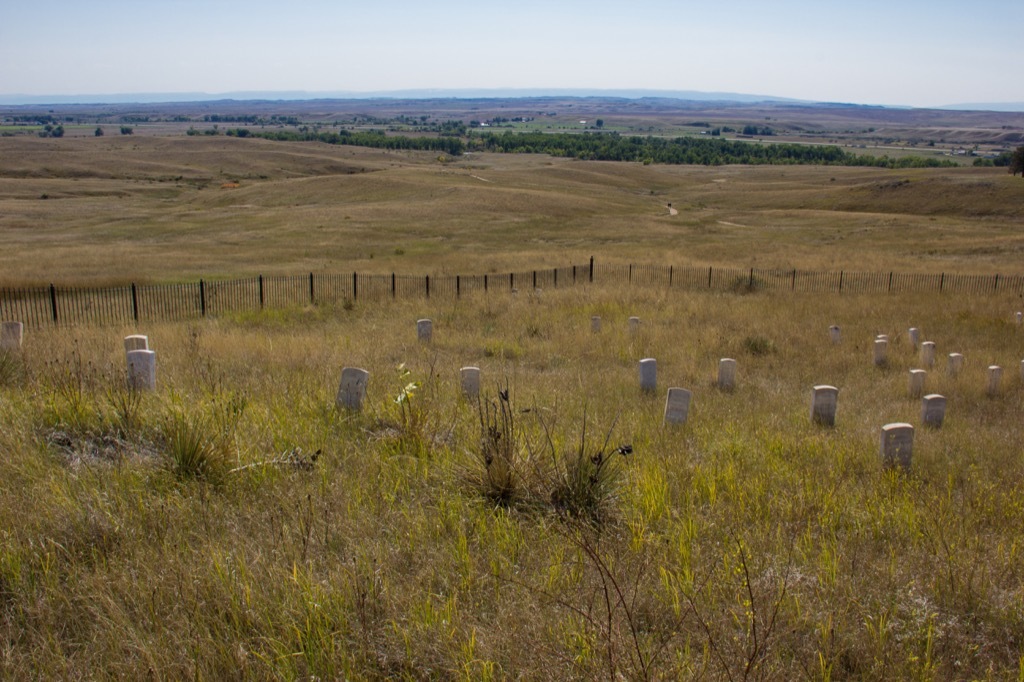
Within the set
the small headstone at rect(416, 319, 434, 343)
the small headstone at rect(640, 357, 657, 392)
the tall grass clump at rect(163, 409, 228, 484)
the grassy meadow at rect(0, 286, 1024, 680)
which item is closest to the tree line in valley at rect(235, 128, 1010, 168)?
the small headstone at rect(416, 319, 434, 343)

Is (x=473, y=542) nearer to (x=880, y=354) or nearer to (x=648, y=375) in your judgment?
(x=648, y=375)

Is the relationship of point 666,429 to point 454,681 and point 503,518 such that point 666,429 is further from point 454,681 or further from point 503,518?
point 454,681

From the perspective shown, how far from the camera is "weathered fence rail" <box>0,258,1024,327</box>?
71.9ft

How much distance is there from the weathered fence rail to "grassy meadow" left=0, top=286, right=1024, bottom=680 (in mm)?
13865

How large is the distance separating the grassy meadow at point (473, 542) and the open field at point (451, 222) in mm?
26929

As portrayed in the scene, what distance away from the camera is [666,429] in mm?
7938

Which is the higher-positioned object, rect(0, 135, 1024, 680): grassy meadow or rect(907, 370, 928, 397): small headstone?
rect(0, 135, 1024, 680): grassy meadow

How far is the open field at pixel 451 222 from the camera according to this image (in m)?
38.2

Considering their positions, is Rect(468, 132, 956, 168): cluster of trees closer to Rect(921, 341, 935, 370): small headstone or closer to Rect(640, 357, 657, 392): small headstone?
Rect(921, 341, 935, 370): small headstone

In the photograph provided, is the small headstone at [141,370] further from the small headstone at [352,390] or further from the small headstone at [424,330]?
the small headstone at [424,330]

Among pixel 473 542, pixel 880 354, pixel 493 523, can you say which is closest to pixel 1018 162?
pixel 880 354

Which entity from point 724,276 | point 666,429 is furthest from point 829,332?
point 724,276

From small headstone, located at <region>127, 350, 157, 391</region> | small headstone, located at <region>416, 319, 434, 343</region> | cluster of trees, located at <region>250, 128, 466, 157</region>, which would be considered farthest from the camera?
cluster of trees, located at <region>250, 128, 466, 157</region>

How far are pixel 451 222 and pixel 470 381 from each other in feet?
157
